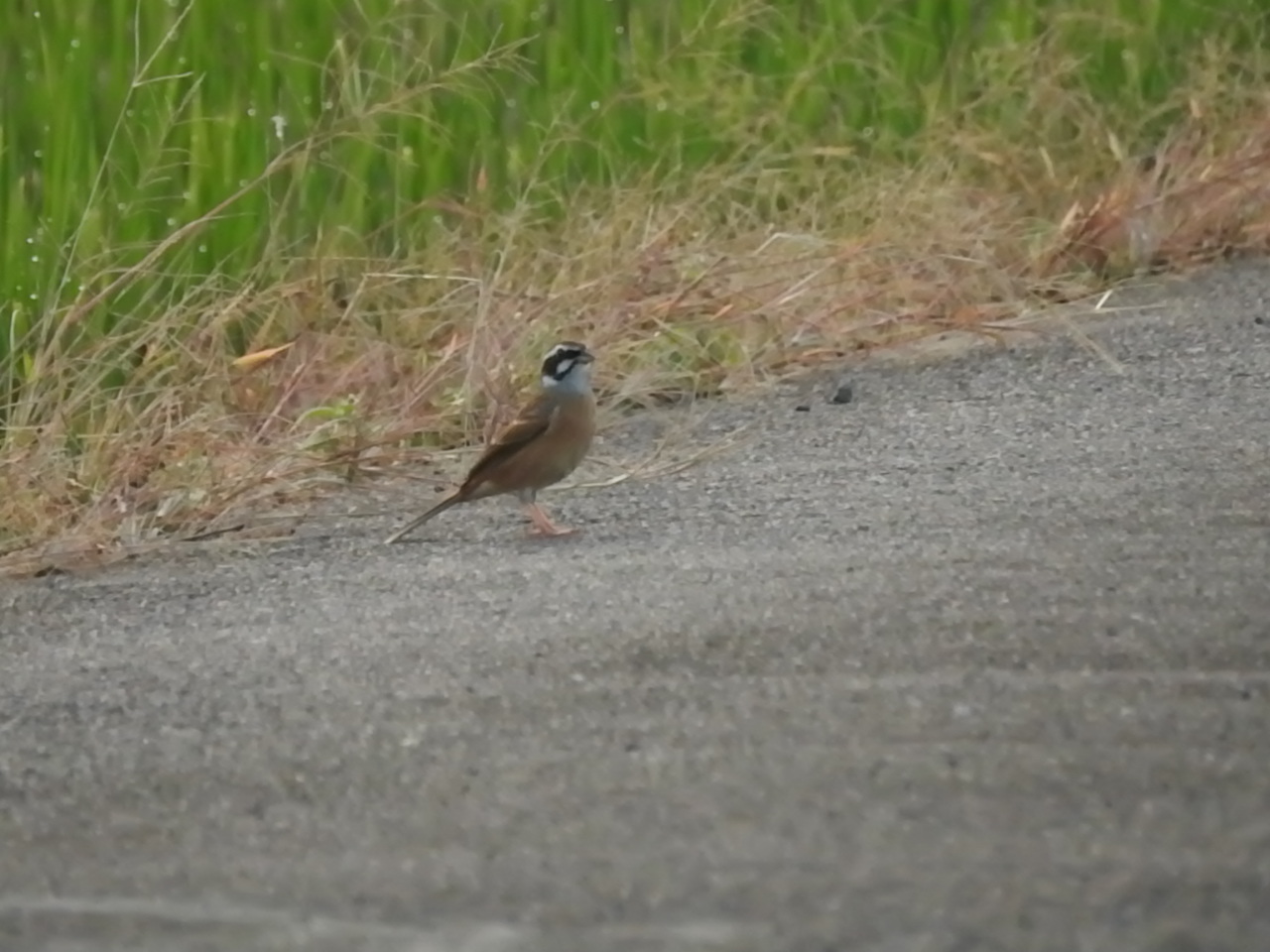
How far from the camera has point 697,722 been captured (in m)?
3.94

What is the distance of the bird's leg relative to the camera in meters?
5.77

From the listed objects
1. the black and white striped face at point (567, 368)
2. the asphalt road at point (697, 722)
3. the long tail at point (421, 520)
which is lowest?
the long tail at point (421, 520)

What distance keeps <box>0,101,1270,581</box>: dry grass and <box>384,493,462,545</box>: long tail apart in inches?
13.9

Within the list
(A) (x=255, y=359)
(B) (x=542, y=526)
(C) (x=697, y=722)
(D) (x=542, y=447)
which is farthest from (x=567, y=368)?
(C) (x=697, y=722)

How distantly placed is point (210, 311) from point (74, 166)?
675mm

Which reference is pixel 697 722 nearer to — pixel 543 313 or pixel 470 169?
pixel 543 313

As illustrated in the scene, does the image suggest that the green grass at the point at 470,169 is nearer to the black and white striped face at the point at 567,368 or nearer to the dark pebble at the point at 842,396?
the dark pebble at the point at 842,396

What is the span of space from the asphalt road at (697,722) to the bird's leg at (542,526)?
0.35ft

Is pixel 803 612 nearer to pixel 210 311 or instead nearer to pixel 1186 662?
pixel 1186 662

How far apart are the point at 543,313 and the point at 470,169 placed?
44.3 inches

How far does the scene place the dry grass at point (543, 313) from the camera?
243 inches

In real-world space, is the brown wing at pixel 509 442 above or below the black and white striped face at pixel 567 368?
below

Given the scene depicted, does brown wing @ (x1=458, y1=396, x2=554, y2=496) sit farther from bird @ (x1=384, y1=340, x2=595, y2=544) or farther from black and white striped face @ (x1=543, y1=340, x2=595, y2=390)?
black and white striped face @ (x1=543, y1=340, x2=595, y2=390)

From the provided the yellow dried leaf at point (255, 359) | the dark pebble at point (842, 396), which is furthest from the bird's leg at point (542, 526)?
the dark pebble at point (842, 396)
